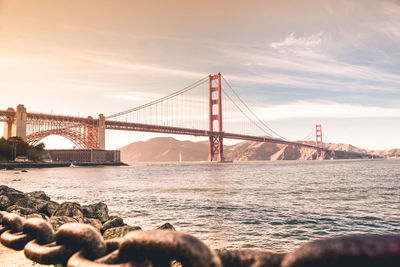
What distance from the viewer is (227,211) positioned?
885 centimetres

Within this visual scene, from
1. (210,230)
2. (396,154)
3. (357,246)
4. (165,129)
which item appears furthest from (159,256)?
(396,154)

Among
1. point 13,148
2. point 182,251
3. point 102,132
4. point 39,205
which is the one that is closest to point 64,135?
point 102,132

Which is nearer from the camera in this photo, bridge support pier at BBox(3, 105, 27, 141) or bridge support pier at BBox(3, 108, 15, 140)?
bridge support pier at BBox(3, 105, 27, 141)

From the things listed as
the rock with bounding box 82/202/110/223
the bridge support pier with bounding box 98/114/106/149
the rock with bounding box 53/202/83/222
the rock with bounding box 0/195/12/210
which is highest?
the bridge support pier with bounding box 98/114/106/149

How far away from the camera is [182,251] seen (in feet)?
3.31

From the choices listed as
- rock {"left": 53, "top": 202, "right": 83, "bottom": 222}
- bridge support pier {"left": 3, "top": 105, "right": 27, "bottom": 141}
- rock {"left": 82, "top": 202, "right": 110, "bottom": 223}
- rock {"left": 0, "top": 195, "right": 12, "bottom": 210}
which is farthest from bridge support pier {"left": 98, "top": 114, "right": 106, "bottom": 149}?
rock {"left": 53, "top": 202, "right": 83, "bottom": 222}

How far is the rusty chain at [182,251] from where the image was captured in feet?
2.86

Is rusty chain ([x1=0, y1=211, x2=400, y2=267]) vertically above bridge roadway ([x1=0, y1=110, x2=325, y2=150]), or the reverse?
bridge roadway ([x1=0, y1=110, x2=325, y2=150])

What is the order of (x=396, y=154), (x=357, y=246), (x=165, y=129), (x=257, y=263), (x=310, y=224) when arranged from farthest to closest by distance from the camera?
(x=396, y=154) < (x=165, y=129) < (x=310, y=224) < (x=257, y=263) < (x=357, y=246)

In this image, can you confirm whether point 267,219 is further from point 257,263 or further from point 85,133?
point 85,133

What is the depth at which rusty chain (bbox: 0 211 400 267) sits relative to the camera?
871mm

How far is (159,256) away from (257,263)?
37 cm

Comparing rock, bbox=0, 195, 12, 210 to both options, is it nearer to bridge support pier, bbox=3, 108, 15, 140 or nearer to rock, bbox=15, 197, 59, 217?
rock, bbox=15, 197, 59, 217

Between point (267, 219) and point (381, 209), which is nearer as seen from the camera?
point (267, 219)
